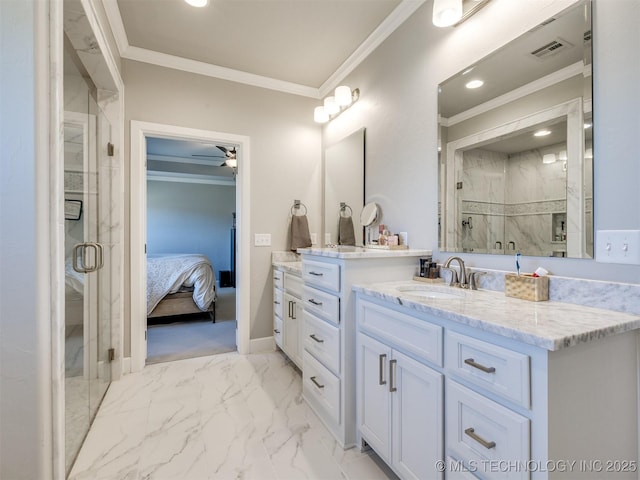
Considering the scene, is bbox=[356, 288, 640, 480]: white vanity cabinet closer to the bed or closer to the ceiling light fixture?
the ceiling light fixture

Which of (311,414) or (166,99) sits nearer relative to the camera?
(311,414)

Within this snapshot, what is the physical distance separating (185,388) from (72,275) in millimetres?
1153

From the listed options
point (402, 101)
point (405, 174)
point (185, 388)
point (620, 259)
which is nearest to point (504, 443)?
point (620, 259)

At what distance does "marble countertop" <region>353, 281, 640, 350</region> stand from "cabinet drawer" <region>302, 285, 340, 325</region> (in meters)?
0.36

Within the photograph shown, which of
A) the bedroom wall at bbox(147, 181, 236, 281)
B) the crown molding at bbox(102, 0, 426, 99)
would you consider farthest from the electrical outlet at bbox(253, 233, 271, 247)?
the bedroom wall at bbox(147, 181, 236, 281)

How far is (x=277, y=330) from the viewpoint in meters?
2.90

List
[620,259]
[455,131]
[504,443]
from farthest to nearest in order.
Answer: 1. [455,131]
2. [620,259]
3. [504,443]

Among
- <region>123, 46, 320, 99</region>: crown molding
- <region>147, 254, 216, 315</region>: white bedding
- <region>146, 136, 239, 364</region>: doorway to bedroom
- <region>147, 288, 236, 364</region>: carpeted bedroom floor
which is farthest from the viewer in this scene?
<region>147, 254, 216, 315</region>: white bedding

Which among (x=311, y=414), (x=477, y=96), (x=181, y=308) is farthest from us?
(x=181, y=308)

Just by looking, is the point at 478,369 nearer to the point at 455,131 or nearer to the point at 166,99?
the point at 455,131

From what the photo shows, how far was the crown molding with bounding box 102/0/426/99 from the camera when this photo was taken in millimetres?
2139

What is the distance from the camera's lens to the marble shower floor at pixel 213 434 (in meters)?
1.51

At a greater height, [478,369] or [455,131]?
[455,131]

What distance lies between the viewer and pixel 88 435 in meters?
1.78
